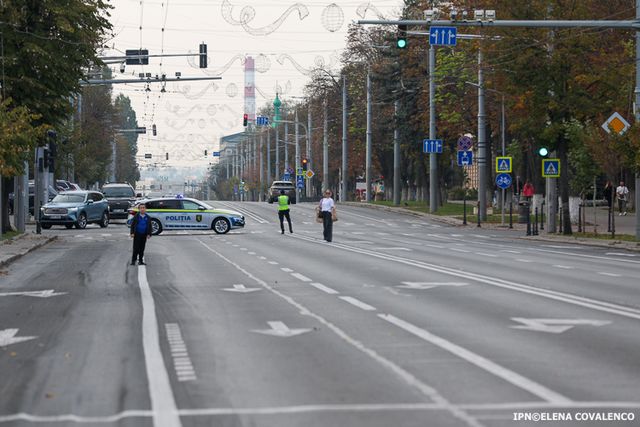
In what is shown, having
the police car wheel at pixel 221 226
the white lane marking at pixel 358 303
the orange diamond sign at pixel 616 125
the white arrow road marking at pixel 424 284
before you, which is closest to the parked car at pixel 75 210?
the police car wheel at pixel 221 226

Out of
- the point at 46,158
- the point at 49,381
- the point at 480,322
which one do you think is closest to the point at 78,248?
the point at 46,158

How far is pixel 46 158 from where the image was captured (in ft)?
147

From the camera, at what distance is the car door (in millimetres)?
45562

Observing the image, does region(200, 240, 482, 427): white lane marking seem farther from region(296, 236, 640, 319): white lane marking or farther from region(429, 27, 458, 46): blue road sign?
region(429, 27, 458, 46): blue road sign

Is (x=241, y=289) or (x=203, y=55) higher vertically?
(x=203, y=55)

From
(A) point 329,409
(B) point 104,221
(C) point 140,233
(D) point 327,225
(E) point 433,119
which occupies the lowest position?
(B) point 104,221

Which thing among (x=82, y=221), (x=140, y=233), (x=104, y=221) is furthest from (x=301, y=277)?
(x=104, y=221)

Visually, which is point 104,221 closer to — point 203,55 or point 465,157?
point 203,55

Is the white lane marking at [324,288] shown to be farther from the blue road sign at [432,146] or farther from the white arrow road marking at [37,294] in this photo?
the blue road sign at [432,146]

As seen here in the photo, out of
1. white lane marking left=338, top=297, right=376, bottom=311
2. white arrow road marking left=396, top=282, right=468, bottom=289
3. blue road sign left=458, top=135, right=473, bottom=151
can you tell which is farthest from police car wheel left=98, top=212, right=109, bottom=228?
white lane marking left=338, top=297, right=376, bottom=311

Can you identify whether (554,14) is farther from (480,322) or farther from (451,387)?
(451,387)

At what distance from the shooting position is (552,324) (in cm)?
1310

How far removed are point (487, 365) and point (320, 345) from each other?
6.76 ft

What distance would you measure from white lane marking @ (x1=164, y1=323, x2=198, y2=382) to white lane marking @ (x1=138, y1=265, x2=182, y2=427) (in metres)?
0.12
